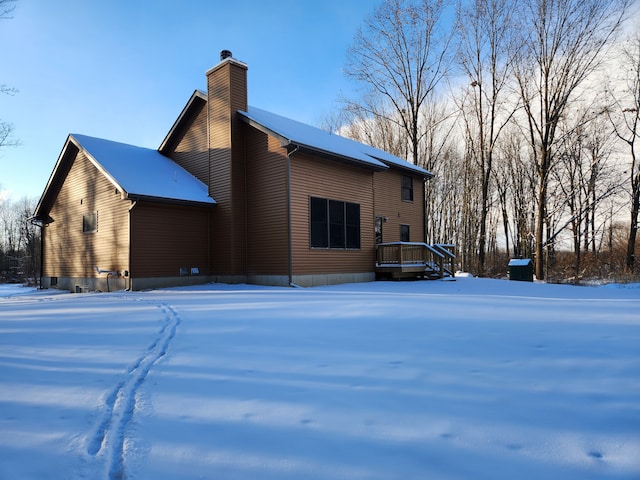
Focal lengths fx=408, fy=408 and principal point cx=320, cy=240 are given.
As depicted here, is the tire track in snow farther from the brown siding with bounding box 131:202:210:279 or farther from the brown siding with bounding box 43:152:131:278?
the brown siding with bounding box 43:152:131:278

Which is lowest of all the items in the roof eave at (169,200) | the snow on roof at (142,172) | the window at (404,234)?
the window at (404,234)

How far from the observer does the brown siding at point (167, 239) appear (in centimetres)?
1230

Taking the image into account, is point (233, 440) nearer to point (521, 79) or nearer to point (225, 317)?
point (225, 317)

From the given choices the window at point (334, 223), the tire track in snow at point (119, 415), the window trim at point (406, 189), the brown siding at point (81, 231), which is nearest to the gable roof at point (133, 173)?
the brown siding at point (81, 231)

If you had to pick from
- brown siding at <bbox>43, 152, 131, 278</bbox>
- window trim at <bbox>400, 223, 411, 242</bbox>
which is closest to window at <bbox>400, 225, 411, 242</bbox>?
window trim at <bbox>400, 223, 411, 242</bbox>

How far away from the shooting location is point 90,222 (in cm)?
1439

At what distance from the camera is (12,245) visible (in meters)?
44.6

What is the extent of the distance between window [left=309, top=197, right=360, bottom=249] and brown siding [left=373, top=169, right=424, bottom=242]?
6.58 ft

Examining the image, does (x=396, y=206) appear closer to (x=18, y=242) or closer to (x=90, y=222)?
(x=90, y=222)

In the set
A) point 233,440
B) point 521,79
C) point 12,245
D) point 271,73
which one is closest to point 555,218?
point 521,79

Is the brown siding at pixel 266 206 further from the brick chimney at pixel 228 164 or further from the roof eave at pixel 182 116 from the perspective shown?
the roof eave at pixel 182 116

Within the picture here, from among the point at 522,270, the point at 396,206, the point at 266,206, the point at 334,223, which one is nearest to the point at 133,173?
the point at 266,206

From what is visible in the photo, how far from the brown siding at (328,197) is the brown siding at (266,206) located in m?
0.36

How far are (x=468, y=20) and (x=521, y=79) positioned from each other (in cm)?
441
